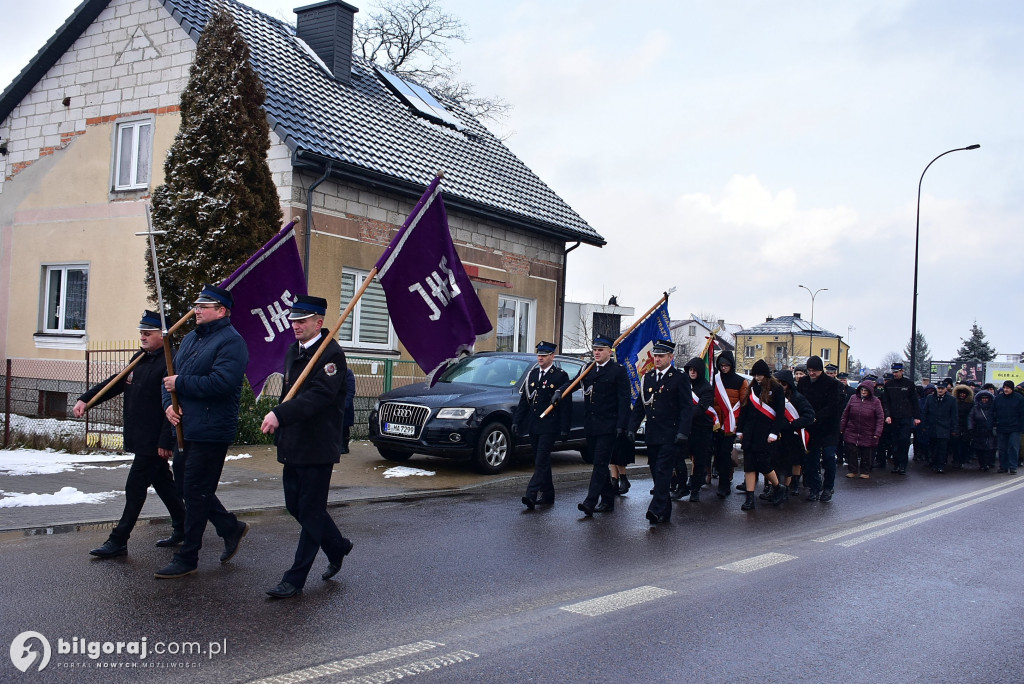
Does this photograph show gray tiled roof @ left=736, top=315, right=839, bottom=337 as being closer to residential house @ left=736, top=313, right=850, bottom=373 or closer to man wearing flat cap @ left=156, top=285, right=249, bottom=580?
residential house @ left=736, top=313, right=850, bottom=373

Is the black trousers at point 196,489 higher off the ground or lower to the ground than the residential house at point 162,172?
lower

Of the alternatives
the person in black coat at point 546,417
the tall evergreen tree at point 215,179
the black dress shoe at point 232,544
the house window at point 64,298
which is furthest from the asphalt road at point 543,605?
the house window at point 64,298

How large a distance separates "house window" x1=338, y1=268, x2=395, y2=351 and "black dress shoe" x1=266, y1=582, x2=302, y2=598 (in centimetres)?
1100

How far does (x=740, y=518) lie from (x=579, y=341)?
103 ft

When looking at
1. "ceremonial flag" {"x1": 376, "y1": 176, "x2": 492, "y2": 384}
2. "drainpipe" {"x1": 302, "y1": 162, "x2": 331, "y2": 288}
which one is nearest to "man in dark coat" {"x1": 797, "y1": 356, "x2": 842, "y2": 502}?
"ceremonial flag" {"x1": 376, "y1": 176, "x2": 492, "y2": 384}

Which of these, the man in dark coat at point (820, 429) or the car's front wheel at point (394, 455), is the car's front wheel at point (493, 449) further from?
the man in dark coat at point (820, 429)

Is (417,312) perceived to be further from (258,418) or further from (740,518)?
(258,418)

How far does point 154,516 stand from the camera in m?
8.05

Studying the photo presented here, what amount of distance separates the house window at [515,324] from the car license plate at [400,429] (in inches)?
338

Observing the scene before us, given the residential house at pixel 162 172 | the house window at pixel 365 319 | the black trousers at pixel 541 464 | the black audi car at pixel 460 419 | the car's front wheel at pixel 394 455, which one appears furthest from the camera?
the house window at pixel 365 319

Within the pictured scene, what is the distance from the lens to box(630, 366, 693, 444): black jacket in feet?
29.9

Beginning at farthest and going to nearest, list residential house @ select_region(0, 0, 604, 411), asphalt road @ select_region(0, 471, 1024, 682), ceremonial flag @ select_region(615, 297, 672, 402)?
residential house @ select_region(0, 0, 604, 411) < ceremonial flag @ select_region(615, 297, 672, 402) < asphalt road @ select_region(0, 471, 1024, 682)

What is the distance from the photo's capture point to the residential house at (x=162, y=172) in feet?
53.1

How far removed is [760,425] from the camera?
Answer: 33.9 ft
